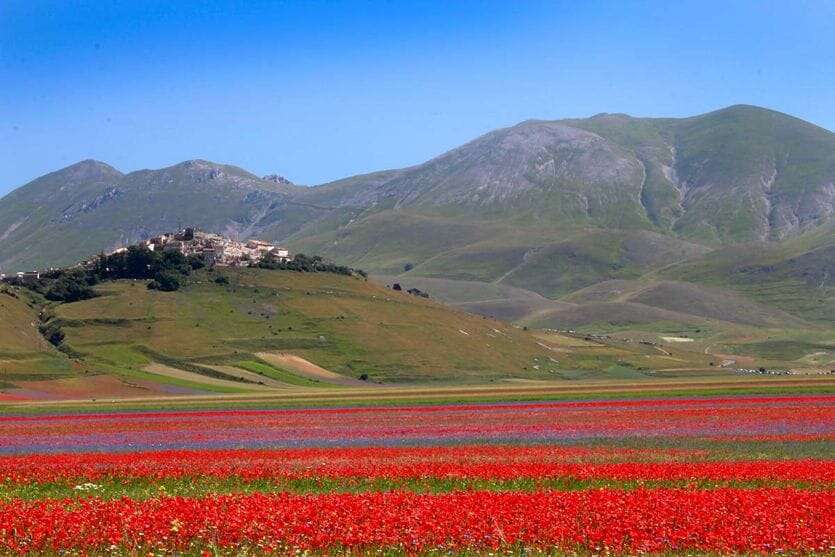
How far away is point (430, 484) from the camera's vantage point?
33.8m

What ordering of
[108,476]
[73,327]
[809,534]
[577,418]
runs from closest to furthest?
[809,534]
[108,476]
[577,418]
[73,327]

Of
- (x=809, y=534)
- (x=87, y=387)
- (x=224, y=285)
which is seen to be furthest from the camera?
(x=224, y=285)

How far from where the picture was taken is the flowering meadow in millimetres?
21484

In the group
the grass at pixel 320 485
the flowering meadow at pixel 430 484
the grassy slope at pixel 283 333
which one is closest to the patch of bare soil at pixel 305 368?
the grassy slope at pixel 283 333

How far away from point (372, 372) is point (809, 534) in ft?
454

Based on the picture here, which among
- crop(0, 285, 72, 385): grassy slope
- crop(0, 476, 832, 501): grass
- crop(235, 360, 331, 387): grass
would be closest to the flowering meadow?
crop(0, 476, 832, 501): grass

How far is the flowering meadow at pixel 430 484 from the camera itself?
70.5ft

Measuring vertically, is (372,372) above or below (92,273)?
below

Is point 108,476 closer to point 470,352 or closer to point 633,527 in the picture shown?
point 633,527

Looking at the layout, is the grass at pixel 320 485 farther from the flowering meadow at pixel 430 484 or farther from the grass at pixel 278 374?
the grass at pixel 278 374

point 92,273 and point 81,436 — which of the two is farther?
point 92,273

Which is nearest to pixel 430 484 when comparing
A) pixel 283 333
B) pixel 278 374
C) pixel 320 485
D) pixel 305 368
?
pixel 320 485

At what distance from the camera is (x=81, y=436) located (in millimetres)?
58750

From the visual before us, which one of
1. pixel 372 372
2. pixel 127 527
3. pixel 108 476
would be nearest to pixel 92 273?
pixel 372 372
